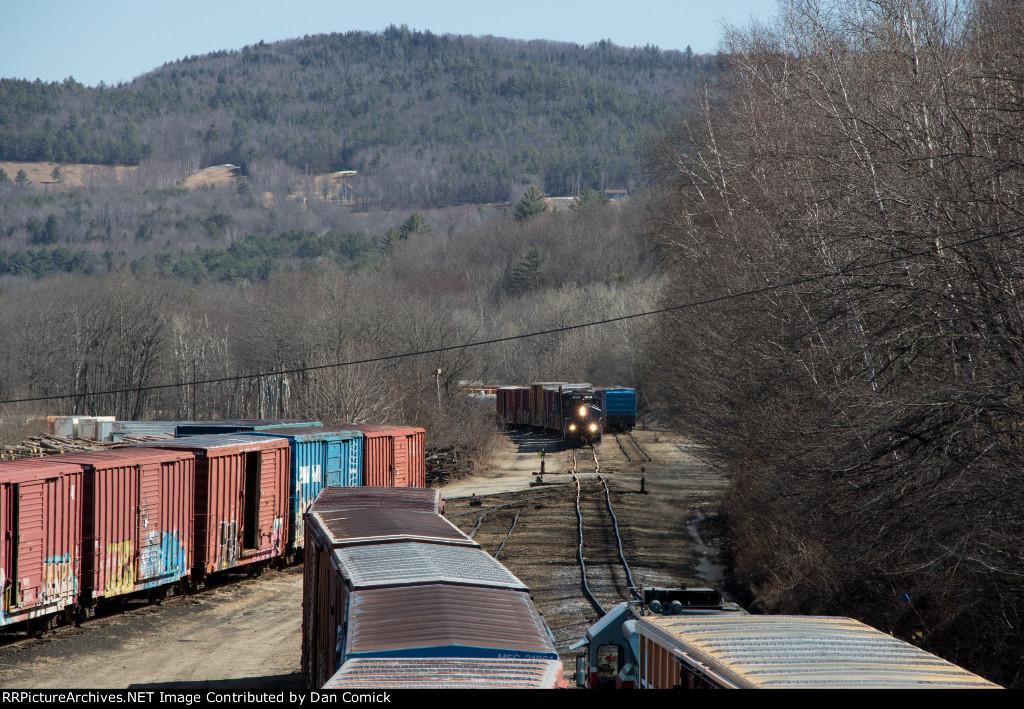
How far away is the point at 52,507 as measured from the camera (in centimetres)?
1410

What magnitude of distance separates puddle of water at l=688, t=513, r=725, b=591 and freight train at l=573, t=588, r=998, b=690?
1192cm

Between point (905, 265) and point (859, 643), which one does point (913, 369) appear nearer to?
point (905, 265)

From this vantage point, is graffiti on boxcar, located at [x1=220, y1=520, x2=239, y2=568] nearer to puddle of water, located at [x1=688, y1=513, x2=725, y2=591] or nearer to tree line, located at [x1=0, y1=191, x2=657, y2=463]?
puddle of water, located at [x1=688, y1=513, x2=725, y2=591]

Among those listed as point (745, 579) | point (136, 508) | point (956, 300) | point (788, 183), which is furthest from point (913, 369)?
point (136, 508)

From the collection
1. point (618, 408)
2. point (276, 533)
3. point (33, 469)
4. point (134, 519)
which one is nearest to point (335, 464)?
point (276, 533)

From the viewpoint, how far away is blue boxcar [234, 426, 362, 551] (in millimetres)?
20609

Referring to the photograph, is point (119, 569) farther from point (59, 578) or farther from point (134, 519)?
point (59, 578)

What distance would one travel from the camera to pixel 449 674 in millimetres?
6688

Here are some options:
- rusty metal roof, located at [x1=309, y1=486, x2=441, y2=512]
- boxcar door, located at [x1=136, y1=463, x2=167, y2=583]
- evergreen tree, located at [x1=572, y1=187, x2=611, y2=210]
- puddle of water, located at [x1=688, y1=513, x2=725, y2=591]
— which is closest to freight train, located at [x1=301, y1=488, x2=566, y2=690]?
rusty metal roof, located at [x1=309, y1=486, x2=441, y2=512]

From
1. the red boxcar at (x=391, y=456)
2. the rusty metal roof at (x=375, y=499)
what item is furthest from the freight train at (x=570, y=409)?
the rusty metal roof at (x=375, y=499)

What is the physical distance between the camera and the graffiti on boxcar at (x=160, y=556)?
52.8ft

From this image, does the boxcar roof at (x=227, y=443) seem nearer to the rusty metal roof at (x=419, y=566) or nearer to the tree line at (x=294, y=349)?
the rusty metal roof at (x=419, y=566)

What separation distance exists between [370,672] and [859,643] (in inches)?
131

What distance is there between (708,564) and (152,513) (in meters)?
12.2
